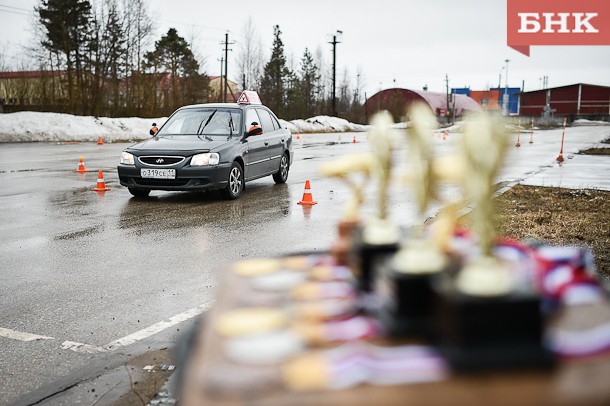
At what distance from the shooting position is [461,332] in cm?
116

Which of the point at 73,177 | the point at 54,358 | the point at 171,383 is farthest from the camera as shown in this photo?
the point at 73,177

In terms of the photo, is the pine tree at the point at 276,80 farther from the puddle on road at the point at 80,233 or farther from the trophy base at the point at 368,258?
the trophy base at the point at 368,258

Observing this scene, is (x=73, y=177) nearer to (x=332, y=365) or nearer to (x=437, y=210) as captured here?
(x=437, y=210)

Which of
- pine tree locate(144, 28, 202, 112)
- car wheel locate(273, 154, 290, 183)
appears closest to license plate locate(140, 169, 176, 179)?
car wheel locate(273, 154, 290, 183)

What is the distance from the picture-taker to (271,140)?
12656 millimetres

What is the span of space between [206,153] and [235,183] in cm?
83

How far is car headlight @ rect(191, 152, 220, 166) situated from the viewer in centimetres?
1039

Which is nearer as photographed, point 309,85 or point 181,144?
point 181,144

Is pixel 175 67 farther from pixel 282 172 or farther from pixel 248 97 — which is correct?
pixel 282 172

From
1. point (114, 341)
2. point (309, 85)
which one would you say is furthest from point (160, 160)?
point (309, 85)

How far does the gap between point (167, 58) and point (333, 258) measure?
211 ft

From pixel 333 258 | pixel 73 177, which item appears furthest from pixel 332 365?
pixel 73 177

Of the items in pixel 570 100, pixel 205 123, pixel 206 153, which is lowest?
pixel 206 153

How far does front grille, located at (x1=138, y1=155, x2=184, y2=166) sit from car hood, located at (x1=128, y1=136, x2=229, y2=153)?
16cm
